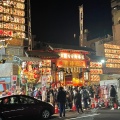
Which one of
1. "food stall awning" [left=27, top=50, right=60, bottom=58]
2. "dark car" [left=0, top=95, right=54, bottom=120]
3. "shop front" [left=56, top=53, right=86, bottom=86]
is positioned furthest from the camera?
"shop front" [left=56, top=53, right=86, bottom=86]

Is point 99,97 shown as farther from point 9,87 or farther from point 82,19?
point 82,19

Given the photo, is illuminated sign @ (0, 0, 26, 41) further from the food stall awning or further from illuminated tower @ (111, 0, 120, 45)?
illuminated tower @ (111, 0, 120, 45)

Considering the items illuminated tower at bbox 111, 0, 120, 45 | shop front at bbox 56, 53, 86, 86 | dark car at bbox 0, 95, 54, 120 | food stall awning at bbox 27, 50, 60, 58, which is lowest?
dark car at bbox 0, 95, 54, 120

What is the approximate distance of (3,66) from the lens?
25203 mm

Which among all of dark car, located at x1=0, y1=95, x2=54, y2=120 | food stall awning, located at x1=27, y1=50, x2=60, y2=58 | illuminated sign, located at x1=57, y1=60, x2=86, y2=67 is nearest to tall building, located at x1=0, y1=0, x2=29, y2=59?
food stall awning, located at x1=27, y1=50, x2=60, y2=58

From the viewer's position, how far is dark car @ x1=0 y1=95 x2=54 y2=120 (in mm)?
13151

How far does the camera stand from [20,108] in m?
13.5

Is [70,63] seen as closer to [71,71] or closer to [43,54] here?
[71,71]

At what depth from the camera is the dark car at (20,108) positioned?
43.1 ft

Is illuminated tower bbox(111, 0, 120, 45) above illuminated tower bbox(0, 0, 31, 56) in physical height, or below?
above

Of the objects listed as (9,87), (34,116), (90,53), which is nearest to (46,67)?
(90,53)

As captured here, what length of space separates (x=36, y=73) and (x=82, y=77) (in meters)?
15.8

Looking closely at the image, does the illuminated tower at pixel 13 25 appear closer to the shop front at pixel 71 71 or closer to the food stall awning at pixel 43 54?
the food stall awning at pixel 43 54

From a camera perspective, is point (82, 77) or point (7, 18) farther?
point (82, 77)
